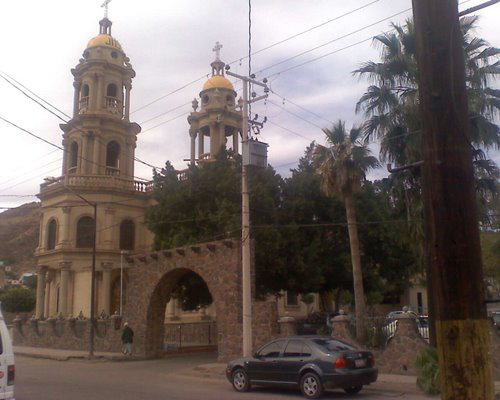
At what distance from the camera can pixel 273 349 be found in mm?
16156

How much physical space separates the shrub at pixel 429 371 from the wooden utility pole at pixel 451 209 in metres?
11.3

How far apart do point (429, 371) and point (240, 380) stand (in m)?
5.12

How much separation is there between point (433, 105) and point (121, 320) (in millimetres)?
29381

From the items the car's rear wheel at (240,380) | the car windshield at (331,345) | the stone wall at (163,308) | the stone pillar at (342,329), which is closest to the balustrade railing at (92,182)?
the stone wall at (163,308)

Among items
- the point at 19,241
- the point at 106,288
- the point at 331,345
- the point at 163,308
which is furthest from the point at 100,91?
the point at 19,241

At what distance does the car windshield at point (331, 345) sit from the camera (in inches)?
595

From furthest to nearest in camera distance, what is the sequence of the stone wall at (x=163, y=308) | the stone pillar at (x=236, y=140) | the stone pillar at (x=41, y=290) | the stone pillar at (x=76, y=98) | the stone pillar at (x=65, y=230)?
the stone pillar at (x=236, y=140) < the stone pillar at (x=76, y=98) < the stone pillar at (x=41, y=290) < the stone pillar at (x=65, y=230) < the stone wall at (x=163, y=308)

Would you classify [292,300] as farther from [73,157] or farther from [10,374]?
[10,374]

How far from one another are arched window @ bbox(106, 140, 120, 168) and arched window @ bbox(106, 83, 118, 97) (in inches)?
158

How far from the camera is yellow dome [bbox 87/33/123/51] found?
1848 inches

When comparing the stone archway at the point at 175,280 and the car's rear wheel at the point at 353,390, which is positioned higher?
the stone archway at the point at 175,280

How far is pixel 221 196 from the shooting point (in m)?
30.6

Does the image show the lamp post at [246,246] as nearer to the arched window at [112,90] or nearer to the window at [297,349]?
the window at [297,349]

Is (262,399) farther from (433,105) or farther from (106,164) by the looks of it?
(106,164)
